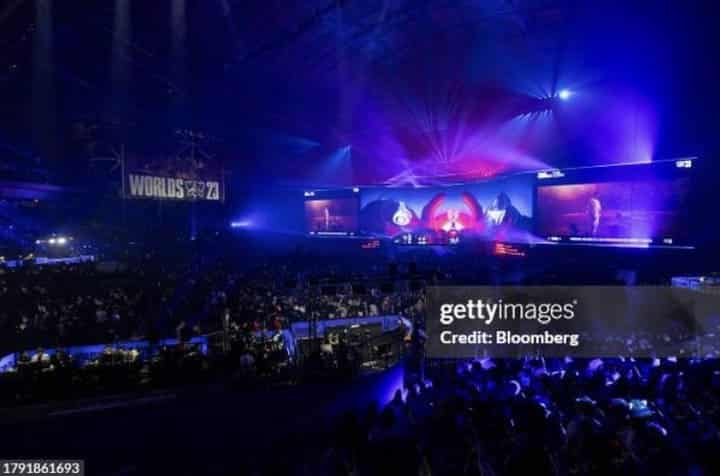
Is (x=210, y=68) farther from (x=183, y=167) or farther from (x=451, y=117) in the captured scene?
(x=451, y=117)

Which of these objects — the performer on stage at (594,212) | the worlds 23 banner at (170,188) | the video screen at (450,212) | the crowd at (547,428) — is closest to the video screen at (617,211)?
the performer on stage at (594,212)

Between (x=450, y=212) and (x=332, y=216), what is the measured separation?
5573 mm

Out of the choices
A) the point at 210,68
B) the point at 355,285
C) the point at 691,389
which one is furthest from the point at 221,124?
the point at 691,389

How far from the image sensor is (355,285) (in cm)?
841

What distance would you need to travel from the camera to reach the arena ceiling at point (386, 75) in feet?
29.2

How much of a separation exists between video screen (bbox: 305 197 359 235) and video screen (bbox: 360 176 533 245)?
498mm

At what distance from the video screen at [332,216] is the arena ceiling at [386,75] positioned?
263 centimetres

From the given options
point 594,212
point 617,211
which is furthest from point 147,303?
point 617,211

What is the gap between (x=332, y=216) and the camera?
1828 cm

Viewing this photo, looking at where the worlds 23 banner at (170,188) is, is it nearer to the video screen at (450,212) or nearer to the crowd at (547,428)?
the video screen at (450,212)

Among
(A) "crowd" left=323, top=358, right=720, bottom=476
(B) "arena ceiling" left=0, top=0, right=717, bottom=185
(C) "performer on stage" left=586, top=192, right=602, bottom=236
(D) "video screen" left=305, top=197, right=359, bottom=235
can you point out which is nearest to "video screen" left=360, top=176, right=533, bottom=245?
(D) "video screen" left=305, top=197, right=359, bottom=235

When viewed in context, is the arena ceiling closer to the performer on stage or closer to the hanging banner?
the hanging banner

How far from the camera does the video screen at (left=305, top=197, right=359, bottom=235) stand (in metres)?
17.5

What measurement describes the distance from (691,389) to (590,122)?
7.57 metres
